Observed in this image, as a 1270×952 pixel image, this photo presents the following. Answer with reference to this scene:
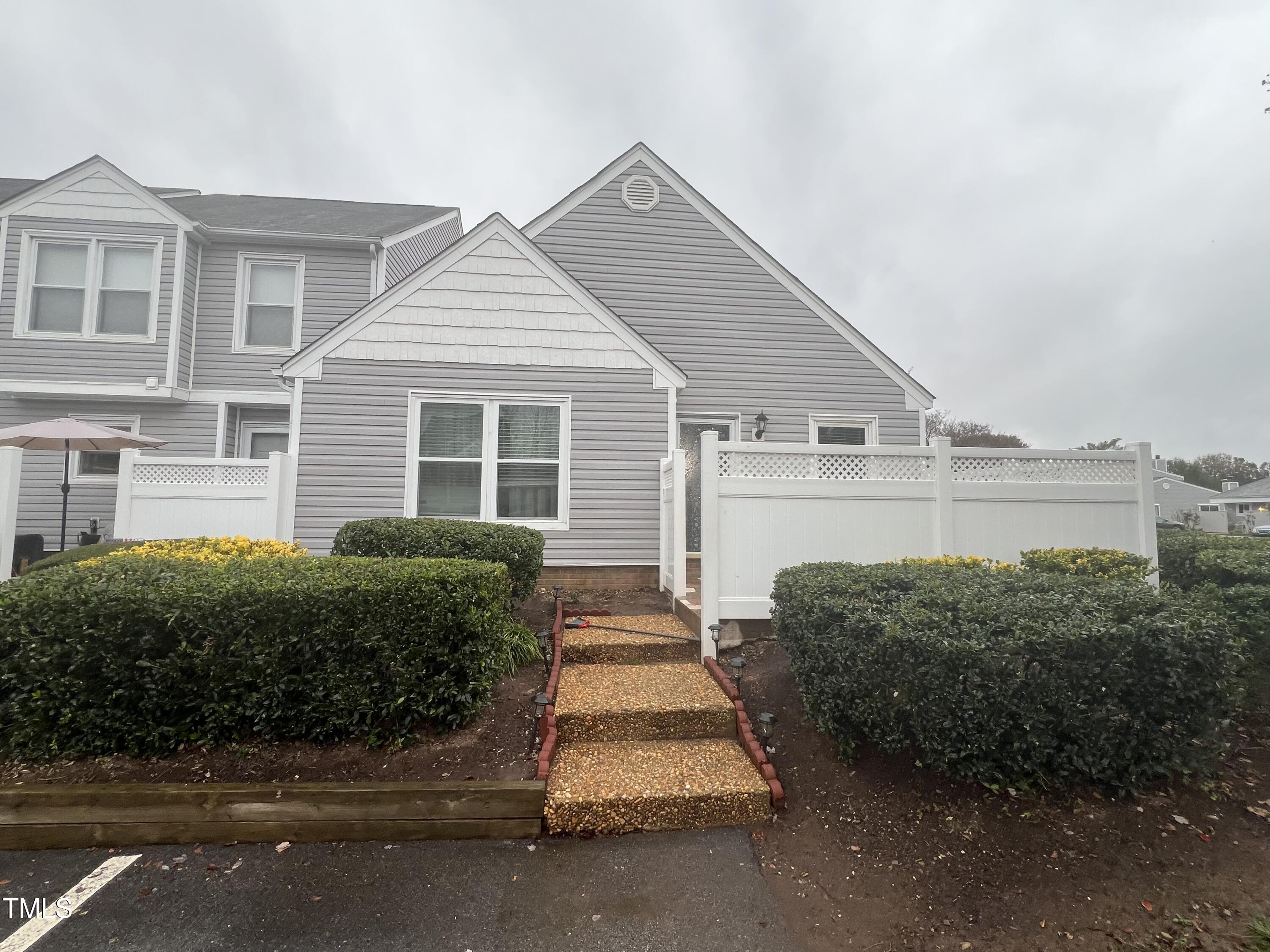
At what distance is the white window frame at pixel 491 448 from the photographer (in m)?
7.02

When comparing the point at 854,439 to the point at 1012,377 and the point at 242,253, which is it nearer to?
the point at 242,253

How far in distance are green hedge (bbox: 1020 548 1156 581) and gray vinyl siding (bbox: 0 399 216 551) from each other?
11.9 meters

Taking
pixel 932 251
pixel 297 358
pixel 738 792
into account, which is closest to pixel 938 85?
pixel 932 251

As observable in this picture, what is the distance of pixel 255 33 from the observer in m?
9.34

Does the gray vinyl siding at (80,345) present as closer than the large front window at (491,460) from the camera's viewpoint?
No

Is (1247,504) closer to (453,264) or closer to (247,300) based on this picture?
(453,264)

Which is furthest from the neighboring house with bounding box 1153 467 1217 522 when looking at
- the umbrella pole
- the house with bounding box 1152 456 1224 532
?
the umbrella pole

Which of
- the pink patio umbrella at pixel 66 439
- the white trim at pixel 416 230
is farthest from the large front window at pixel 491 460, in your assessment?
the white trim at pixel 416 230

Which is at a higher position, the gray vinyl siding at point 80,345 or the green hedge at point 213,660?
the gray vinyl siding at point 80,345

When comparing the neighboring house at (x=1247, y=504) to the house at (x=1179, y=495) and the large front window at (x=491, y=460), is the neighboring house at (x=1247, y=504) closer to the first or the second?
the house at (x=1179, y=495)

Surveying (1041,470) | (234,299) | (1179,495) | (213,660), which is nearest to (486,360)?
(213,660)

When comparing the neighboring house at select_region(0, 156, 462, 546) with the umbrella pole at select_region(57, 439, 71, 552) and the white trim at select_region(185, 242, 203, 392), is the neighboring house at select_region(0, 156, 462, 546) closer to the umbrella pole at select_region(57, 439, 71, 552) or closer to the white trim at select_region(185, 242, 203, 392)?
the white trim at select_region(185, 242, 203, 392)

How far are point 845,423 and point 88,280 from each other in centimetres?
1308

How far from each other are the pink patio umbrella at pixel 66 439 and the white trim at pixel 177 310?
1.45 meters
